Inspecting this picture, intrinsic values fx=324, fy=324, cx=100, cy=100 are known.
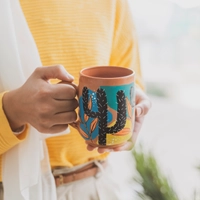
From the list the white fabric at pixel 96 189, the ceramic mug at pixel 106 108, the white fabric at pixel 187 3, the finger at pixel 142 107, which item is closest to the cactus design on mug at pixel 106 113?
the ceramic mug at pixel 106 108

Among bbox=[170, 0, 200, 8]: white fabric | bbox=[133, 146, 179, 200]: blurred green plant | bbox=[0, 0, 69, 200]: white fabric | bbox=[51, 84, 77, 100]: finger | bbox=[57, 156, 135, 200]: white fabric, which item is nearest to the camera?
bbox=[133, 146, 179, 200]: blurred green plant

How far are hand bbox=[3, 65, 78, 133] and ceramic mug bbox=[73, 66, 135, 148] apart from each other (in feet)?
0.08

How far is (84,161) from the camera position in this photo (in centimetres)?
79

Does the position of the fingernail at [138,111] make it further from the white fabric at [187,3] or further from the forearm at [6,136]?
the white fabric at [187,3]

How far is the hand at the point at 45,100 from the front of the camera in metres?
0.54

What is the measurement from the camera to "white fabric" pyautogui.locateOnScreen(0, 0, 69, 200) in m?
0.63

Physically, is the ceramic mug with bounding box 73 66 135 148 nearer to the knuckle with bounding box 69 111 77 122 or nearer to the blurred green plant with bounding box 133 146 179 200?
the knuckle with bounding box 69 111 77 122

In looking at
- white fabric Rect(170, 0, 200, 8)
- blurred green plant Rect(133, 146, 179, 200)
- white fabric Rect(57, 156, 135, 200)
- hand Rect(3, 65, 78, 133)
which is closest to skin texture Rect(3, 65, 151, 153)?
hand Rect(3, 65, 78, 133)

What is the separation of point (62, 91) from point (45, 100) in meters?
0.03

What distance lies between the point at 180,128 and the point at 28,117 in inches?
34.8

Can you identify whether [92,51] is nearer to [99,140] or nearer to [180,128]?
[99,140]

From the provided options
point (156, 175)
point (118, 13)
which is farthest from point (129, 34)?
point (156, 175)

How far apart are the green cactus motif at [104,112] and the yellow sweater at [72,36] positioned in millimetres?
203

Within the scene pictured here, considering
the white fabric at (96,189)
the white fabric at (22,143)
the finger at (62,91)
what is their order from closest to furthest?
the finger at (62,91), the white fabric at (22,143), the white fabric at (96,189)
